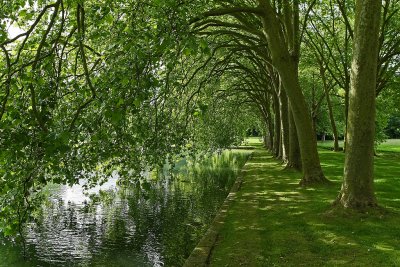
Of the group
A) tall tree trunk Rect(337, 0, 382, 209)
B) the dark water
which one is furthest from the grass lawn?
the dark water

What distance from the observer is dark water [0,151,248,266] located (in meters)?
12.0

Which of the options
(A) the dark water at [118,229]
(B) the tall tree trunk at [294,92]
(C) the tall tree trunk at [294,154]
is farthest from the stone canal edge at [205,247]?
(C) the tall tree trunk at [294,154]

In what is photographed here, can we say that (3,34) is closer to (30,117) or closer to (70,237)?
(30,117)

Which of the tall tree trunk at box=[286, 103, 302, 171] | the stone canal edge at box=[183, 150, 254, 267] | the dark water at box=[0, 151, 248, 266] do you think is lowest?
the dark water at box=[0, 151, 248, 266]

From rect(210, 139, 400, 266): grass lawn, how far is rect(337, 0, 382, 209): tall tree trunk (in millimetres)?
681

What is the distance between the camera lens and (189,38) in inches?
235

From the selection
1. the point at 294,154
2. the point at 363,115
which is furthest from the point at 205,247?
the point at 294,154

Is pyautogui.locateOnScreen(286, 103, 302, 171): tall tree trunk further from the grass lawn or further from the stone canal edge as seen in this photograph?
the stone canal edge

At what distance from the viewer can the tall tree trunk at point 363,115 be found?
439 inches

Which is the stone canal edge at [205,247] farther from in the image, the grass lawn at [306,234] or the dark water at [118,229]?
the dark water at [118,229]

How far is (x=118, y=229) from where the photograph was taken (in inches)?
600

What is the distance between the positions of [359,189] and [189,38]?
7.43 meters

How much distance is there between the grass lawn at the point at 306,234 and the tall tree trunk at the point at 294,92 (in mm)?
1812

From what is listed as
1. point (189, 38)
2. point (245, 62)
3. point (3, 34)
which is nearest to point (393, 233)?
point (189, 38)
